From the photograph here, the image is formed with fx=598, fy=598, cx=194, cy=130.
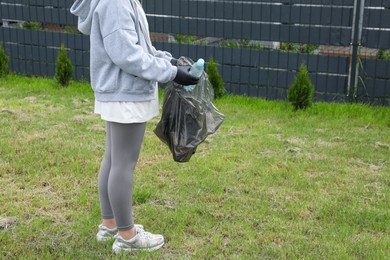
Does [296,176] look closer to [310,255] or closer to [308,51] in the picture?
[310,255]

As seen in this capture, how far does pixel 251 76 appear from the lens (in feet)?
27.1

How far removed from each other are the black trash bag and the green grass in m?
0.64

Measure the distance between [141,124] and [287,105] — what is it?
4.65 metres

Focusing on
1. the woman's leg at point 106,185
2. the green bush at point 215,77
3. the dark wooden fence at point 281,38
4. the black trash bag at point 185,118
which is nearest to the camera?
the woman's leg at point 106,185

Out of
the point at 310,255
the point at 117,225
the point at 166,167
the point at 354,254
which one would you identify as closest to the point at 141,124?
the point at 117,225

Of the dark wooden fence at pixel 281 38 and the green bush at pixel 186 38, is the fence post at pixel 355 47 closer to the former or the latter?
the dark wooden fence at pixel 281 38

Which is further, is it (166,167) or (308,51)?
(308,51)

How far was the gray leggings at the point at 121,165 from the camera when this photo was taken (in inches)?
130

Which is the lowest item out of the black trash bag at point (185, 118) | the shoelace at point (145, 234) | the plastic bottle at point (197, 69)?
the shoelace at point (145, 234)

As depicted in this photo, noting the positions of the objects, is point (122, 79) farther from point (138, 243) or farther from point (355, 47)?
point (355, 47)

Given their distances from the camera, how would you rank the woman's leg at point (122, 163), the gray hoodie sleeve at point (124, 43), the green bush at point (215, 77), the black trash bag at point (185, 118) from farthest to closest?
the green bush at point (215, 77), the black trash bag at point (185, 118), the woman's leg at point (122, 163), the gray hoodie sleeve at point (124, 43)

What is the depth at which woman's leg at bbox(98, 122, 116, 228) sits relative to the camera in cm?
351

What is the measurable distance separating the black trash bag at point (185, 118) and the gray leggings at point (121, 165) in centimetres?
34

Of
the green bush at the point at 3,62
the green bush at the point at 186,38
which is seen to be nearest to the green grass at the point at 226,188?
the green bush at the point at 186,38
